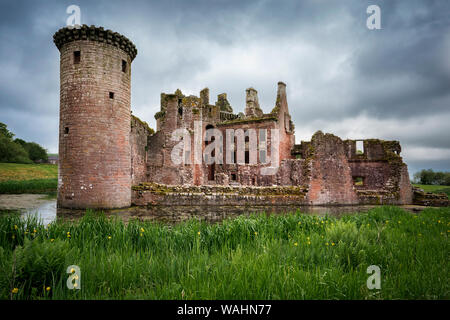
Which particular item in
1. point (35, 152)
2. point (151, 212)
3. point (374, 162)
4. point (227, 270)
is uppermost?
point (35, 152)

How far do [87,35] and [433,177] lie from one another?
57.9 metres

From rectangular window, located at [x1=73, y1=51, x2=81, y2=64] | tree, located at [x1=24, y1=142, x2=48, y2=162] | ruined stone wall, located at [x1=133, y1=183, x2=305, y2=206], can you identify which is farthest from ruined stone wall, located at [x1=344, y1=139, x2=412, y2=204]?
tree, located at [x1=24, y1=142, x2=48, y2=162]

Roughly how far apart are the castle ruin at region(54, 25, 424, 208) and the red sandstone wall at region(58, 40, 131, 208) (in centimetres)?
5

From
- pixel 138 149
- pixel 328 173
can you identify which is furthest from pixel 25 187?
pixel 328 173

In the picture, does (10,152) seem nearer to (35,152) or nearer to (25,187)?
(35,152)

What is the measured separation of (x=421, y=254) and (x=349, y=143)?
2676cm

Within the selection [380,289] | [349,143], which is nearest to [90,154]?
[380,289]

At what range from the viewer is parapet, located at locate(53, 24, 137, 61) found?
12.4m

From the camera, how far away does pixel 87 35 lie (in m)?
12.5

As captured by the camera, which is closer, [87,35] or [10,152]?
[87,35]

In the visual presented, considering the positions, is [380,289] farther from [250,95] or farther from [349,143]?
[250,95]

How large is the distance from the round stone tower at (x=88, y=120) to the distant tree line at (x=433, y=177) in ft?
175

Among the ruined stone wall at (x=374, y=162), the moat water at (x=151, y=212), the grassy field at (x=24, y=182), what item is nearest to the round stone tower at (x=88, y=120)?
the moat water at (x=151, y=212)

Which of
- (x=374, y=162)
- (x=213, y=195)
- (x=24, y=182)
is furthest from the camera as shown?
(x=374, y=162)
